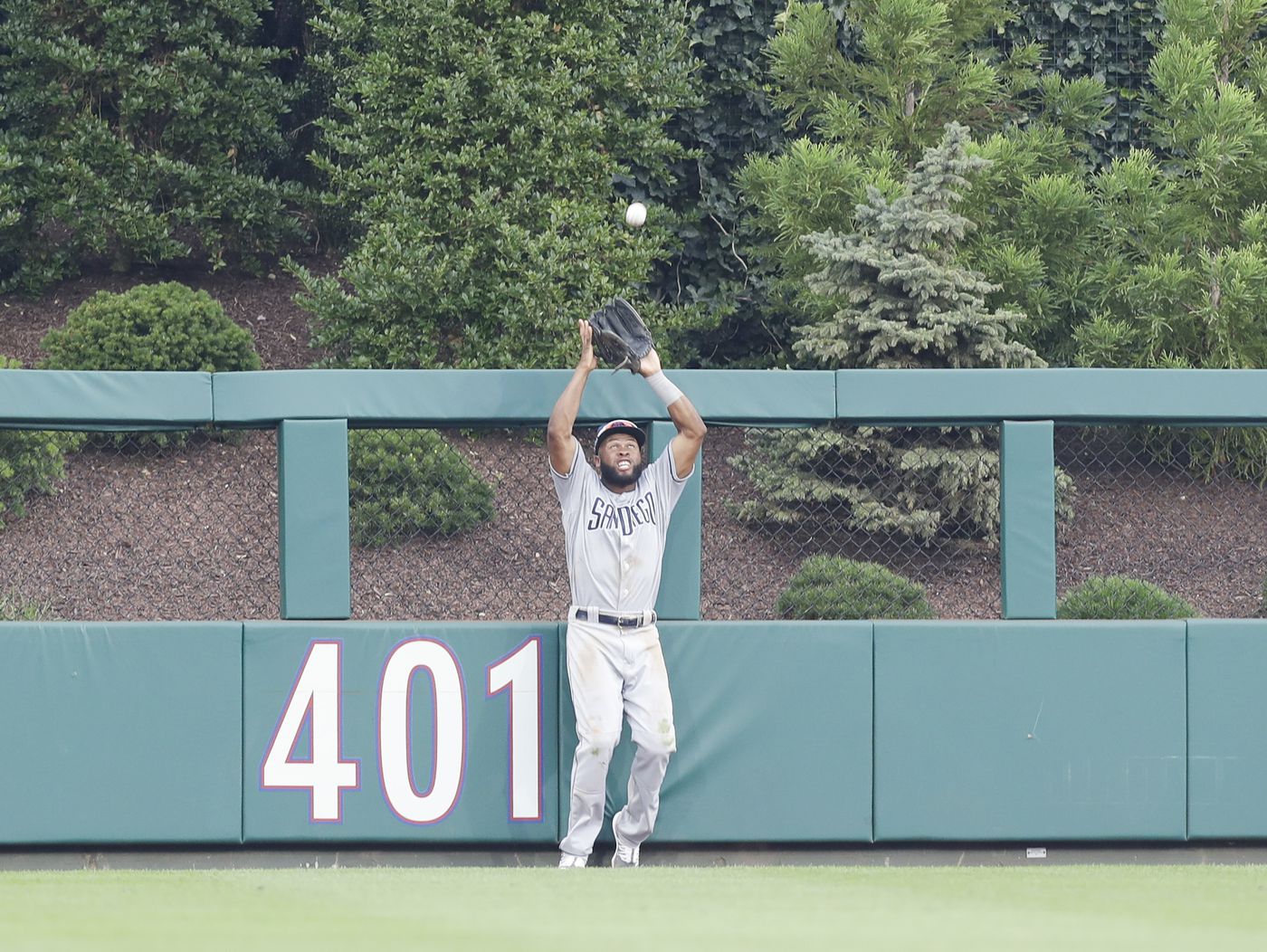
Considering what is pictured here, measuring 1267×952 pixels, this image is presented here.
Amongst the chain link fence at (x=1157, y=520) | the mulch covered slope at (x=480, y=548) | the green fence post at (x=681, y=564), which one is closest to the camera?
the green fence post at (x=681, y=564)

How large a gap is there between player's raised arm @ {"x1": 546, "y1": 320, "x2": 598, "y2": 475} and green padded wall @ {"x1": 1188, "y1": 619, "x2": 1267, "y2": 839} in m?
2.77

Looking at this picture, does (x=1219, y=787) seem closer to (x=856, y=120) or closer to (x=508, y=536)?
(x=508, y=536)

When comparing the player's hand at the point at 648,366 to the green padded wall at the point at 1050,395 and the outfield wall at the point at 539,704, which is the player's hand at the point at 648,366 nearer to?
the outfield wall at the point at 539,704

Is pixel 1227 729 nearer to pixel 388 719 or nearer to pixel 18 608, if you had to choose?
pixel 388 719

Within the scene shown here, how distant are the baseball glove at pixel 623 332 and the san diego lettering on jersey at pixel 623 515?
56 centimetres

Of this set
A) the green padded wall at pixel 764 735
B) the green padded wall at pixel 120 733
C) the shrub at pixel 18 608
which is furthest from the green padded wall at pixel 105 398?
the shrub at pixel 18 608

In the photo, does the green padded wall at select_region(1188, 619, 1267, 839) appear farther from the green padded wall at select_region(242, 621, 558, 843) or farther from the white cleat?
the green padded wall at select_region(242, 621, 558, 843)

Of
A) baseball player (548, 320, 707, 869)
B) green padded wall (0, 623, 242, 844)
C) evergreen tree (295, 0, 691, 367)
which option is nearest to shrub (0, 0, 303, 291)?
evergreen tree (295, 0, 691, 367)

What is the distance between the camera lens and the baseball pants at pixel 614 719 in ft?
18.9

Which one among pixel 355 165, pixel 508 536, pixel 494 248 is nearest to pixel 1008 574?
pixel 508 536

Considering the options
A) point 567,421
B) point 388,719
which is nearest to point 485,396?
point 567,421

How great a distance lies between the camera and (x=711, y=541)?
31.4 ft

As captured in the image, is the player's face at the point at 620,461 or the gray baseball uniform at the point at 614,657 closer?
the gray baseball uniform at the point at 614,657

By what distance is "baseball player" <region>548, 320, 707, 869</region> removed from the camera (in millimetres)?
5766
